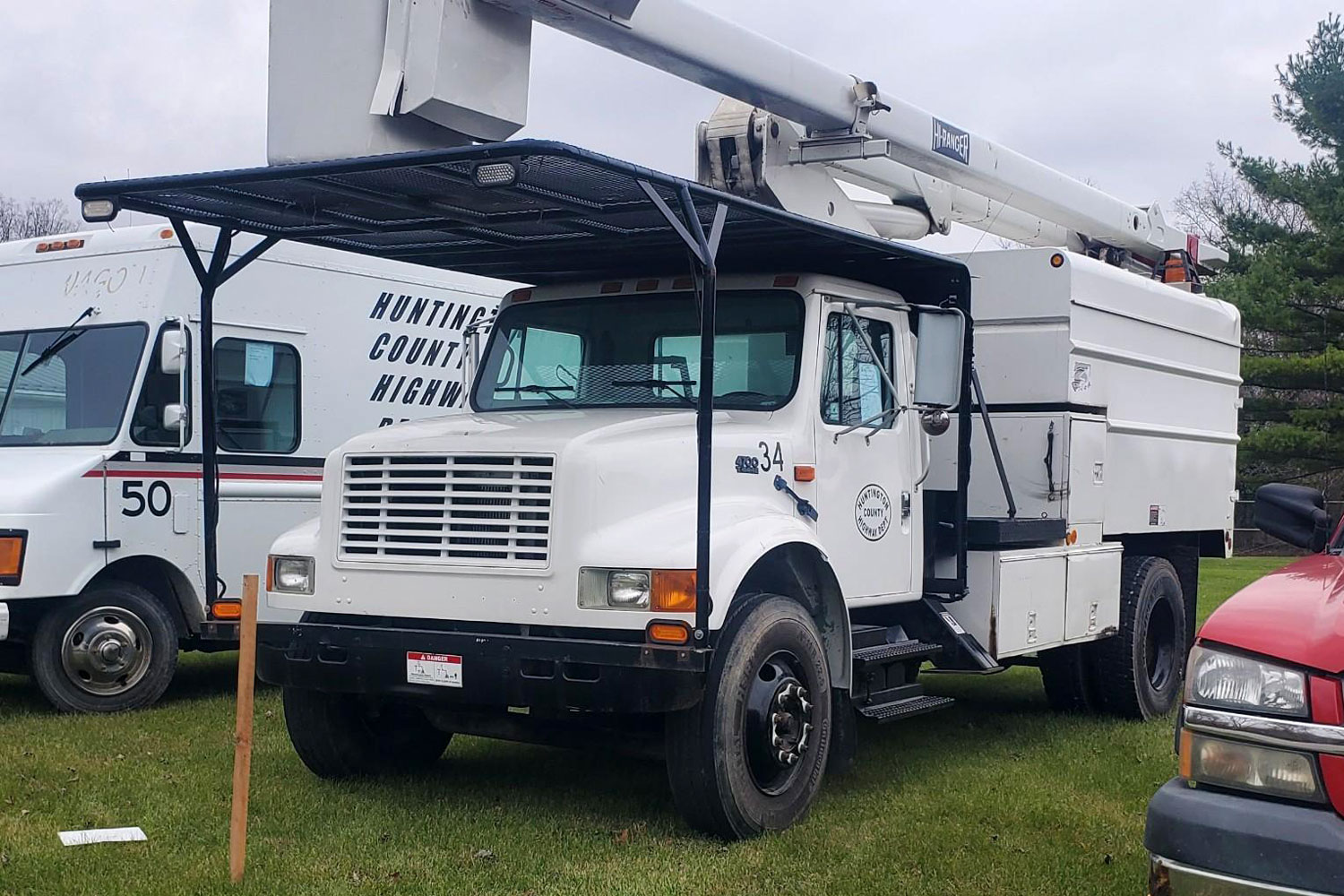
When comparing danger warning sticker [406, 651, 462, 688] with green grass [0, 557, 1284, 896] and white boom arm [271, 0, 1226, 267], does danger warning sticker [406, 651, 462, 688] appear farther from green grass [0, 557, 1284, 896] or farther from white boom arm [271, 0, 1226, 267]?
Answer: white boom arm [271, 0, 1226, 267]

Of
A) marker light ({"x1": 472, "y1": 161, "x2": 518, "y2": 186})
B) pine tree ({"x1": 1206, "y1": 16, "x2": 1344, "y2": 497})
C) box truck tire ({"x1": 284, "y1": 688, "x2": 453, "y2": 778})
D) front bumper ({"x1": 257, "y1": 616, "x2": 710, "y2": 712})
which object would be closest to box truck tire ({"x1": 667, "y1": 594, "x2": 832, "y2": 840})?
front bumper ({"x1": 257, "y1": 616, "x2": 710, "y2": 712})

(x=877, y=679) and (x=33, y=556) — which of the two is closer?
(x=877, y=679)

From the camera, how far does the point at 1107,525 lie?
959 cm

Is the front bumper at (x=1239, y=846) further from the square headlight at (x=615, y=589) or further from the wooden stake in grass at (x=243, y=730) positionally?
the wooden stake in grass at (x=243, y=730)

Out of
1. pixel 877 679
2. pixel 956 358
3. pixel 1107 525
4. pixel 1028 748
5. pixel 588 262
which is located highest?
pixel 588 262

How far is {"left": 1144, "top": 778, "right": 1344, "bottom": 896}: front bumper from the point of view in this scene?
12.4 feet

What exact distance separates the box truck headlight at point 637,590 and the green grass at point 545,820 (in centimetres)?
103

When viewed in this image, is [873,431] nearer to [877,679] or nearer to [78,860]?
[877,679]

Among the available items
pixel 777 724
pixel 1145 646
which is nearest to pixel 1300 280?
pixel 1145 646

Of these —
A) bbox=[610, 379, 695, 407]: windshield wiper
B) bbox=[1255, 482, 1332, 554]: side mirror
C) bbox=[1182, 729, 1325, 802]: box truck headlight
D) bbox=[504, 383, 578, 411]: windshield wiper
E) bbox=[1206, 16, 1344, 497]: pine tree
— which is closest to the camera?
bbox=[1182, 729, 1325, 802]: box truck headlight

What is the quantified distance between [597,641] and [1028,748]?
377cm

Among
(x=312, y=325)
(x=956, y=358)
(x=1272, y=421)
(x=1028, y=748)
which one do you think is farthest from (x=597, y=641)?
(x=1272, y=421)

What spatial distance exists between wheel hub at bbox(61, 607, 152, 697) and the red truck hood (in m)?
7.35

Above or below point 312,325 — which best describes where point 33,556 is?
below
